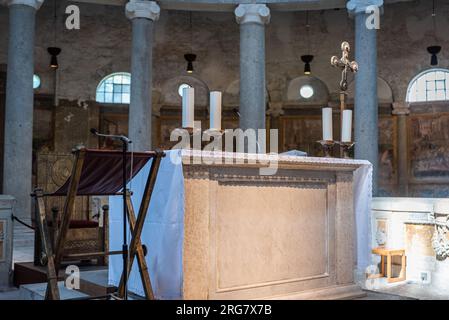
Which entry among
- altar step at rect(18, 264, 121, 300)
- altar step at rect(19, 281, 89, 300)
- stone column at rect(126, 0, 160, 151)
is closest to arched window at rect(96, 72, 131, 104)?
stone column at rect(126, 0, 160, 151)

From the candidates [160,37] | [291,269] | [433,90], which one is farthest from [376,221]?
[160,37]

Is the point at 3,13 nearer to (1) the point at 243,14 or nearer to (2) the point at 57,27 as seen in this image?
(2) the point at 57,27

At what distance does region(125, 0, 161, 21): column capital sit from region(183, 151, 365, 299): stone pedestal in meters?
7.99

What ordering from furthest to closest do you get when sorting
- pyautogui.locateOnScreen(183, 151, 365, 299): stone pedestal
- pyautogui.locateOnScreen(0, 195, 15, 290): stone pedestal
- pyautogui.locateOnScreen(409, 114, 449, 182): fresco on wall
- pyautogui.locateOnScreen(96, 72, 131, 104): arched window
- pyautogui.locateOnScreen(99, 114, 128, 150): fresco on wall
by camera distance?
pyautogui.locateOnScreen(96, 72, 131, 104): arched window < pyautogui.locateOnScreen(99, 114, 128, 150): fresco on wall < pyautogui.locateOnScreen(409, 114, 449, 182): fresco on wall < pyautogui.locateOnScreen(0, 195, 15, 290): stone pedestal < pyautogui.locateOnScreen(183, 151, 365, 299): stone pedestal

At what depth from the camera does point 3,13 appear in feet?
48.4

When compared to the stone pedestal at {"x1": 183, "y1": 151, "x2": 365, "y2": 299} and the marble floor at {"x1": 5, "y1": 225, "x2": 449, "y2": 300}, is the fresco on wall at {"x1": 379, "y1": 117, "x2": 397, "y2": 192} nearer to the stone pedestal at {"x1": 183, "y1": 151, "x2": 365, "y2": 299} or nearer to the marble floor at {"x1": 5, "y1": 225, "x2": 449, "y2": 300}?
the marble floor at {"x1": 5, "y1": 225, "x2": 449, "y2": 300}

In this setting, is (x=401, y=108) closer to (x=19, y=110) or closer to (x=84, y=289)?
(x=19, y=110)

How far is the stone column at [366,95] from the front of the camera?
11336 mm

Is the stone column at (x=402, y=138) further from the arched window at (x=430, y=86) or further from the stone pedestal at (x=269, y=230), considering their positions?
the stone pedestal at (x=269, y=230)

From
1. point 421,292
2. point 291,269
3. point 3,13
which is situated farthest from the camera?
point 3,13

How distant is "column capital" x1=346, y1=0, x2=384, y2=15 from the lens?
1152cm

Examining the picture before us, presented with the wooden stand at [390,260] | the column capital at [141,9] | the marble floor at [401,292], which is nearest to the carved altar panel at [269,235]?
the marble floor at [401,292]

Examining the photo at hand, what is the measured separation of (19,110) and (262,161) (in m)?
7.93
